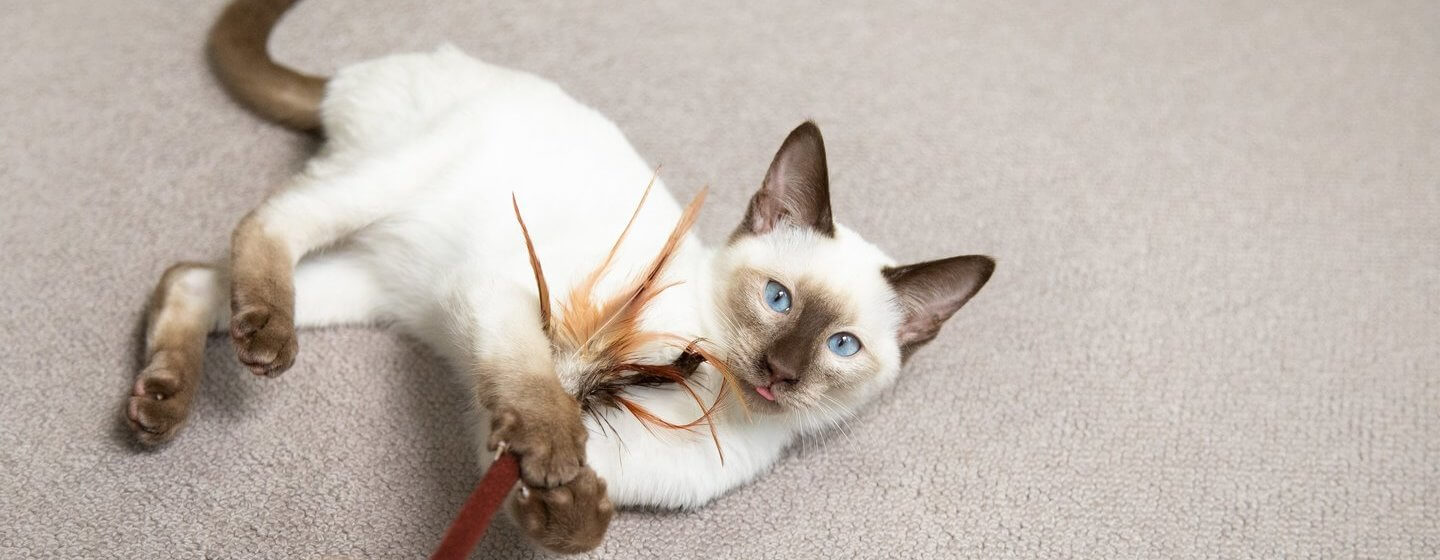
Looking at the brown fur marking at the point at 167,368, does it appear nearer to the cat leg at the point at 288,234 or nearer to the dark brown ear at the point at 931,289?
the cat leg at the point at 288,234

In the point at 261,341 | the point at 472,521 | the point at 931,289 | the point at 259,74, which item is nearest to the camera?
the point at 472,521

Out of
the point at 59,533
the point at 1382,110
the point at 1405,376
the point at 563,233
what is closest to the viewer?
the point at 59,533

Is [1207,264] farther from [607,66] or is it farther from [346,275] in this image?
[346,275]

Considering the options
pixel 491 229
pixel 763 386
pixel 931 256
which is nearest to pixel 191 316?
pixel 491 229

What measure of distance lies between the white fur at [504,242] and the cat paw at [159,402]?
147mm

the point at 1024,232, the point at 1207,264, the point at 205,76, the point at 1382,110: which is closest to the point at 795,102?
the point at 1024,232

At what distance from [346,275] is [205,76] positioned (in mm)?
639

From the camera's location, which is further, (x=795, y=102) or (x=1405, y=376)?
(x=795, y=102)

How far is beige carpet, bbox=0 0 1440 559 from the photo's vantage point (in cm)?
132

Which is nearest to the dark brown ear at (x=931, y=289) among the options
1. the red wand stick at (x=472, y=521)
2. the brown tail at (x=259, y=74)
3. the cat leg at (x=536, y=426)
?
the cat leg at (x=536, y=426)

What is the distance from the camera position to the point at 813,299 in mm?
1226

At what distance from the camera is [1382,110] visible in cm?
220

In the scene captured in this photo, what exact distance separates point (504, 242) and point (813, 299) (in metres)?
0.41

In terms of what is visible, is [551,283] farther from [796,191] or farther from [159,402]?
[159,402]
